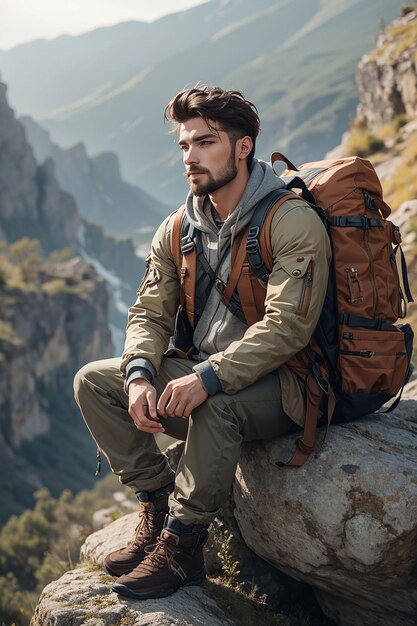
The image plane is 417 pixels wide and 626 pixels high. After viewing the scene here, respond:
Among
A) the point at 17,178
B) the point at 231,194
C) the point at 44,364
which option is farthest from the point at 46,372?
the point at 231,194

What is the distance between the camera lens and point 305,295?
5.21 m

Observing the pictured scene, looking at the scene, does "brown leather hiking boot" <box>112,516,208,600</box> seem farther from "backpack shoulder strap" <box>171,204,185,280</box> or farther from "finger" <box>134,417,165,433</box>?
"backpack shoulder strap" <box>171,204,185,280</box>

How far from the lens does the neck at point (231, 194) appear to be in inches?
227

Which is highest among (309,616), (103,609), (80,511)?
(103,609)

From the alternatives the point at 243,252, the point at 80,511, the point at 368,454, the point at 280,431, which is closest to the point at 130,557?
the point at 280,431

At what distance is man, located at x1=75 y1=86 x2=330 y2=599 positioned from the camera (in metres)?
5.16

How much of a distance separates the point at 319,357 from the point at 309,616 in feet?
7.85

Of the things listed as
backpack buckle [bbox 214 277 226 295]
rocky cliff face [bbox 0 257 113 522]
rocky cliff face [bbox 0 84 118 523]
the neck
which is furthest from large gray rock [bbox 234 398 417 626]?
rocky cliff face [bbox 0 257 113 522]

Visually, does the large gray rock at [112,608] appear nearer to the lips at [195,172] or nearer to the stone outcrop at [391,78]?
the lips at [195,172]

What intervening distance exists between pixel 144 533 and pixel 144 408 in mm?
1096

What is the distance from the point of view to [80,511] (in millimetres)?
72250

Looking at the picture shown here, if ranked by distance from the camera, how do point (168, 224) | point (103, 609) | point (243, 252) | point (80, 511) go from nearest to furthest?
point (103, 609) → point (243, 252) → point (168, 224) → point (80, 511)

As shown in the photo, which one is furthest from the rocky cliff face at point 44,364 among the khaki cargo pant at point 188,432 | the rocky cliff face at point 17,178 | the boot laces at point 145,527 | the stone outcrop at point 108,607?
the khaki cargo pant at point 188,432

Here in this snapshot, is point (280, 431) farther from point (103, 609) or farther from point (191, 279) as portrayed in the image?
point (103, 609)
